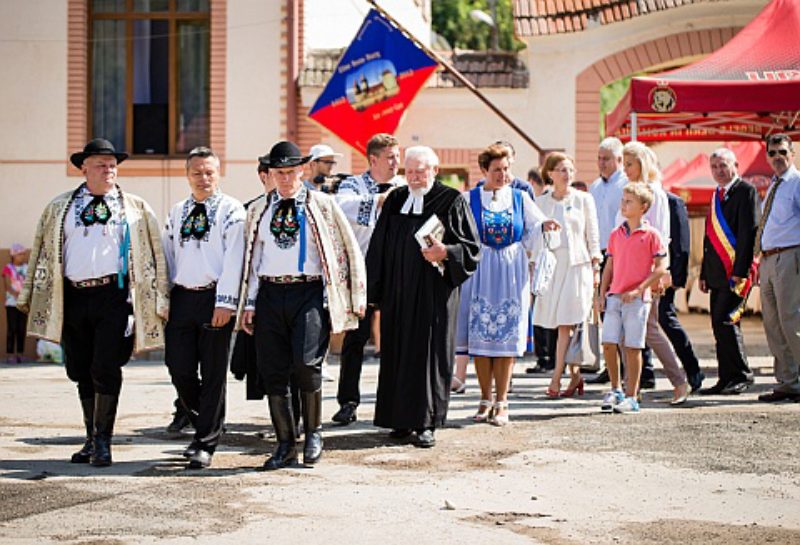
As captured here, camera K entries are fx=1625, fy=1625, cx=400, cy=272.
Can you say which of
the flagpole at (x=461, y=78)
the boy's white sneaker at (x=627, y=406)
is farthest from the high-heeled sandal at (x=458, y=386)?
the flagpole at (x=461, y=78)

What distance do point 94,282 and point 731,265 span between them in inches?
228

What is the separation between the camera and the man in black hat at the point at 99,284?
9.66 meters

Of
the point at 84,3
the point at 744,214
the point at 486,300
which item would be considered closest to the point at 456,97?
the point at 84,3

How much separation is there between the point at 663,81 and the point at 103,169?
22.3ft

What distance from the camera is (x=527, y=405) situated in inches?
495

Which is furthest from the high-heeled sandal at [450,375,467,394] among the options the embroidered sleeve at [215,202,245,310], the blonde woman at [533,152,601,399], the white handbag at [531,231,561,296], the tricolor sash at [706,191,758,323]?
Answer: the embroidered sleeve at [215,202,245,310]

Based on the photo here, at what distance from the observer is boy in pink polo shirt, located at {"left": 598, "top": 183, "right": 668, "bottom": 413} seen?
1179 cm

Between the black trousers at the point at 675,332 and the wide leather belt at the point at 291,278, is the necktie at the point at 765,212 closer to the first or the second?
the black trousers at the point at 675,332

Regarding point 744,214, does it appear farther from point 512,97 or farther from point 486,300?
point 512,97

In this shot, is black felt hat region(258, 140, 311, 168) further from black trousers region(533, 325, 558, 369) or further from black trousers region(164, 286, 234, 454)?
black trousers region(533, 325, 558, 369)

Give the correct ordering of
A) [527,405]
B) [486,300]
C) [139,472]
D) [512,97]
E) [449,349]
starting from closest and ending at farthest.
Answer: [139,472] → [449,349] → [486,300] → [527,405] → [512,97]

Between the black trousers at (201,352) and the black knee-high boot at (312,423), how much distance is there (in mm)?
527

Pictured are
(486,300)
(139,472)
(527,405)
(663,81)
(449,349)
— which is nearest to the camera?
(139,472)

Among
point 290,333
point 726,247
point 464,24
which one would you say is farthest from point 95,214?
point 464,24
